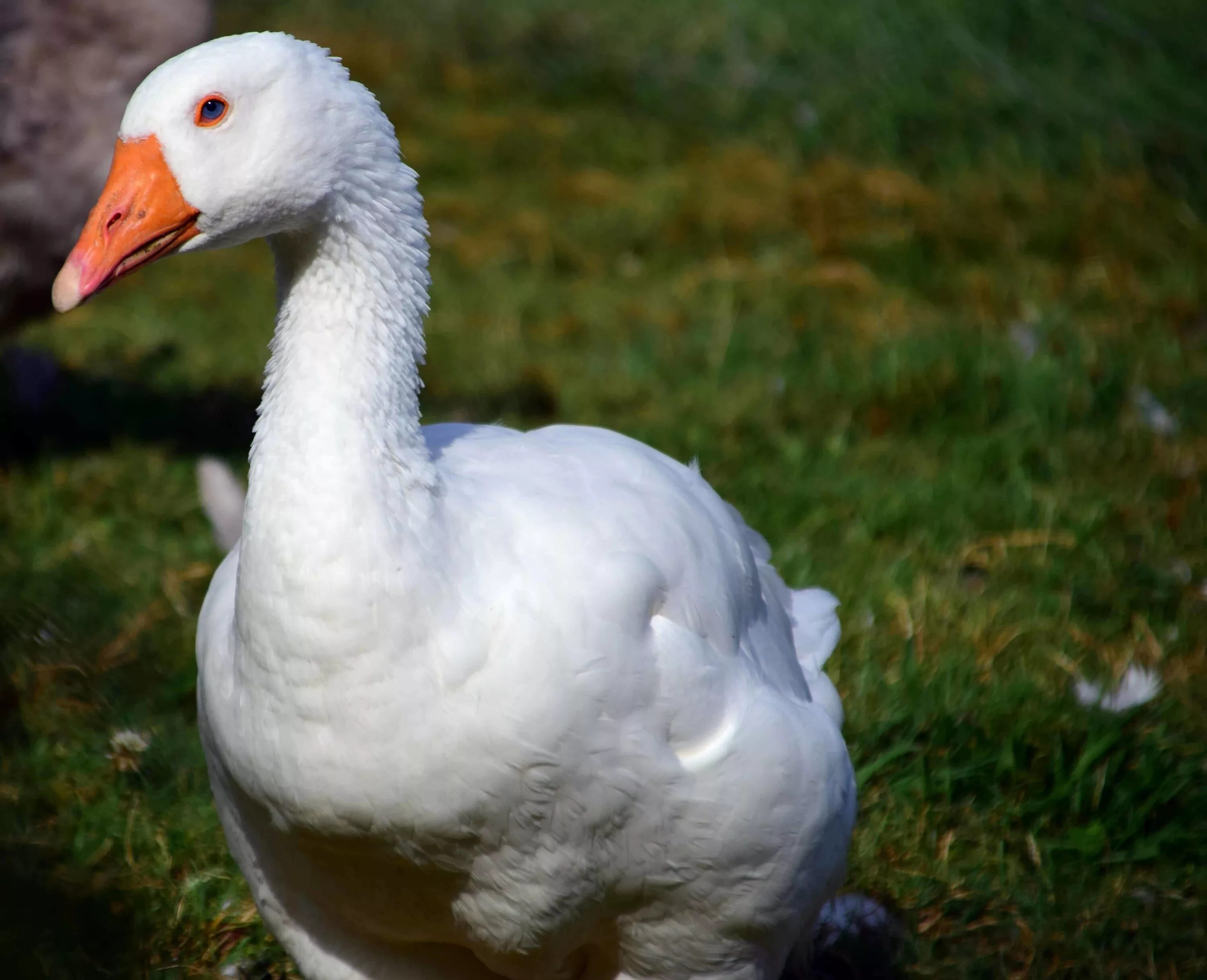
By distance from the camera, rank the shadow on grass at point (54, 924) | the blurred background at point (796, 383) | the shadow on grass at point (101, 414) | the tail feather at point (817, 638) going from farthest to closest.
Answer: the shadow on grass at point (101, 414) → the blurred background at point (796, 383) → the tail feather at point (817, 638) → the shadow on grass at point (54, 924)

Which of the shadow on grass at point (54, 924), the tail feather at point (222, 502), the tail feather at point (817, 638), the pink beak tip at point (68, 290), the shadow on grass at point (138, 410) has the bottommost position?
the shadow on grass at point (138, 410)

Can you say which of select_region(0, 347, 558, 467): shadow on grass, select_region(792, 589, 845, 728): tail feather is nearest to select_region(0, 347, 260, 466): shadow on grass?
select_region(0, 347, 558, 467): shadow on grass

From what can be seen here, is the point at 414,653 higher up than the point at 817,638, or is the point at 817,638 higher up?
the point at 414,653

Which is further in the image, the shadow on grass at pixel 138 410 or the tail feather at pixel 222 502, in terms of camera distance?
the shadow on grass at pixel 138 410

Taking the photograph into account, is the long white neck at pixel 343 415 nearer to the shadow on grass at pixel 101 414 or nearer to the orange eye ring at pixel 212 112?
the orange eye ring at pixel 212 112

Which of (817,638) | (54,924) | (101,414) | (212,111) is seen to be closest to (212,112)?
(212,111)

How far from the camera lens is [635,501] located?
2.60 metres

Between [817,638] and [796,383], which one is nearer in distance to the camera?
[817,638]

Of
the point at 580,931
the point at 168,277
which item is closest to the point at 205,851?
the point at 580,931

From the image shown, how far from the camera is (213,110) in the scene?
229 cm

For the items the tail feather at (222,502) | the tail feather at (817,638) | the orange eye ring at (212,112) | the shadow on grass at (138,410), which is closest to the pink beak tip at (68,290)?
the orange eye ring at (212,112)

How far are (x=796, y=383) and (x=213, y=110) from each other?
11.3ft

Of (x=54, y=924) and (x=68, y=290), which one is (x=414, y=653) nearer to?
(x=54, y=924)

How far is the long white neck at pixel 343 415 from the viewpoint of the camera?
226 cm
